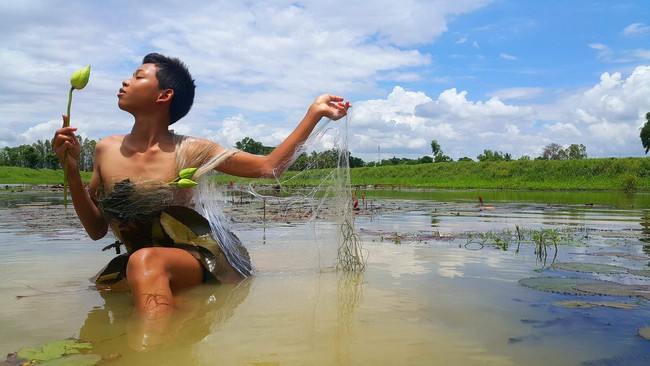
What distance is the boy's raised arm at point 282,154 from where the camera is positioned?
11.0 feet

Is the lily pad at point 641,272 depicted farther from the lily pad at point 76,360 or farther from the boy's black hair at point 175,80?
the lily pad at point 76,360

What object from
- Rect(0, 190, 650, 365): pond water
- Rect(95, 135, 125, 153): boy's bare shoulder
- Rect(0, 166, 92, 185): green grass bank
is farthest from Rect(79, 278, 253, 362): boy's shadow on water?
Rect(0, 166, 92, 185): green grass bank

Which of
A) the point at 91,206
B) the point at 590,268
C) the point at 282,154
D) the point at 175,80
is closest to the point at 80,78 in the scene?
the point at 175,80

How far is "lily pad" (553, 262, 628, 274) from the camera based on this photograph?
4109 millimetres

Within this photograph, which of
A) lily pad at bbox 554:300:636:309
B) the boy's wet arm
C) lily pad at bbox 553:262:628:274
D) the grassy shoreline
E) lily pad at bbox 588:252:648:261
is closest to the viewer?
lily pad at bbox 554:300:636:309

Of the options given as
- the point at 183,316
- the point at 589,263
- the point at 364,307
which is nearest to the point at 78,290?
the point at 183,316

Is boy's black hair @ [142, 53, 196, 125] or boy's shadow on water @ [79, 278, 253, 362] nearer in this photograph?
boy's shadow on water @ [79, 278, 253, 362]

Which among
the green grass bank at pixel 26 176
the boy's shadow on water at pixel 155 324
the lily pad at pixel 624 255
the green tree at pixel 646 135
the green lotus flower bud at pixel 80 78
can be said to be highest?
the green tree at pixel 646 135

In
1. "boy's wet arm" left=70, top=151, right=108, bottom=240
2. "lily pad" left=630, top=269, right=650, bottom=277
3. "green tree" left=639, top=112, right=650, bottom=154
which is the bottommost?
"lily pad" left=630, top=269, right=650, bottom=277

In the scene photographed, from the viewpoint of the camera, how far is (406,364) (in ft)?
6.79

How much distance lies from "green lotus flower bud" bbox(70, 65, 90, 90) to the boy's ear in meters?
0.67

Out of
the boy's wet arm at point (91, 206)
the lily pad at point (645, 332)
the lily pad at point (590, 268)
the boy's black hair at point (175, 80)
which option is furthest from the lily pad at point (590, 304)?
the boy's wet arm at point (91, 206)

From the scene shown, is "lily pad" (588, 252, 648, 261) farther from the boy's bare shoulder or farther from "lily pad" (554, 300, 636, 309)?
the boy's bare shoulder

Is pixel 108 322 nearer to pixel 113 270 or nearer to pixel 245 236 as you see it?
pixel 113 270
